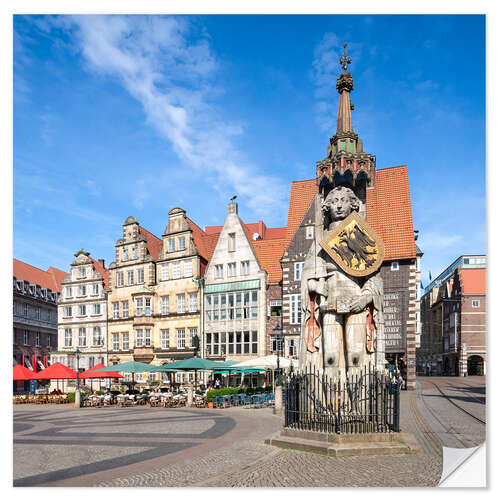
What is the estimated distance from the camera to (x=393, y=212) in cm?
3341

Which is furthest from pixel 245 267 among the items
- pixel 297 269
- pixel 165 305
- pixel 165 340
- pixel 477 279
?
pixel 477 279

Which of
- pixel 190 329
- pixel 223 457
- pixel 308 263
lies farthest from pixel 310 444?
pixel 190 329

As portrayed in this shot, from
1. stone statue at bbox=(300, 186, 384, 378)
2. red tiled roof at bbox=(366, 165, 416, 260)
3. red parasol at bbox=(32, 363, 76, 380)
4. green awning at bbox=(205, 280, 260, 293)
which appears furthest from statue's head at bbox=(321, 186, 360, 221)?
green awning at bbox=(205, 280, 260, 293)

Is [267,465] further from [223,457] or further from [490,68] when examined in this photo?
[490,68]

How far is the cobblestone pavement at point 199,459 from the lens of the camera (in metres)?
8.08

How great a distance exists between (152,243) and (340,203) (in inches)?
1361

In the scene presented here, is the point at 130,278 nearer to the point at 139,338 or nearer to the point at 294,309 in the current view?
the point at 139,338

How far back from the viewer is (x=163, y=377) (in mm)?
40094

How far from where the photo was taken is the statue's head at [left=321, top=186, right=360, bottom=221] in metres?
11.1

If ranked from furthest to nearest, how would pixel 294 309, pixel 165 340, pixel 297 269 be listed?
pixel 165 340
pixel 297 269
pixel 294 309

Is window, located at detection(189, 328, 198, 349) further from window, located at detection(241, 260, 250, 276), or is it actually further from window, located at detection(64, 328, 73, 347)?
window, located at detection(64, 328, 73, 347)

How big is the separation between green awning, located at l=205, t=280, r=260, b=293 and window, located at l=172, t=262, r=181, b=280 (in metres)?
3.02

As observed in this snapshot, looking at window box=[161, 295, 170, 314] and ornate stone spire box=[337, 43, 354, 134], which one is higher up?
ornate stone spire box=[337, 43, 354, 134]
